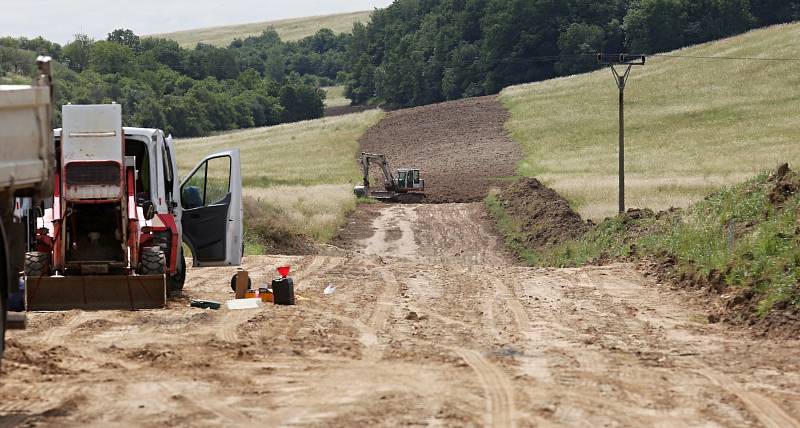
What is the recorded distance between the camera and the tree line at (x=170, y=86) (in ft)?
305

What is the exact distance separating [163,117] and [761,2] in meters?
53.5

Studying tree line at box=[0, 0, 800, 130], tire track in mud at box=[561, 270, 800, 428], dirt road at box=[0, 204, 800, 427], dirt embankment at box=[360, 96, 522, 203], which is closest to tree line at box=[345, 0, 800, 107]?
tree line at box=[0, 0, 800, 130]

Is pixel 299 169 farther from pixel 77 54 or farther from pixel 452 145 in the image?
pixel 77 54

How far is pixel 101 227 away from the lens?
15.6m

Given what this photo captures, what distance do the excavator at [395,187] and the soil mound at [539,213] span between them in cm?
407

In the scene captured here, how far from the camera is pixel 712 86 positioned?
2950 inches

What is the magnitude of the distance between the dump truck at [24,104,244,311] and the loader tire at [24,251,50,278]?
0.01 metres

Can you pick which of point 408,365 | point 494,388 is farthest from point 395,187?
point 494,388

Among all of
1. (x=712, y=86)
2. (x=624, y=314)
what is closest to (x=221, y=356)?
(x=624, y=314)

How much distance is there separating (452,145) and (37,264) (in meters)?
53.6

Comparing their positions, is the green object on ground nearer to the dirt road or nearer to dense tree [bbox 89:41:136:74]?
the dirt road

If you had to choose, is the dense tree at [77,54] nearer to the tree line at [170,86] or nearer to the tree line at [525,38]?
the tree line at [170,86]

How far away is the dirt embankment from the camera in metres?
52.1

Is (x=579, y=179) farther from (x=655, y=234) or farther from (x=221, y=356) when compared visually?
(x=221, y=356)
